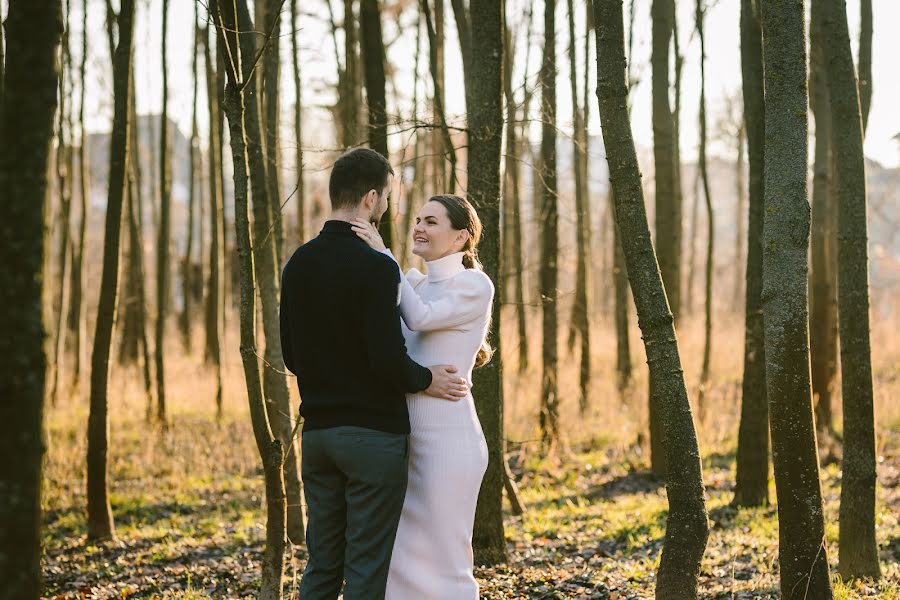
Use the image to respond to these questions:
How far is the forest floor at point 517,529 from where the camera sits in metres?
5.64

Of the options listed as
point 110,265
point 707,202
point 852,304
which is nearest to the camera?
point 852,304

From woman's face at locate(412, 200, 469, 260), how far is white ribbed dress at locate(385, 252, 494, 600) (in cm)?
15

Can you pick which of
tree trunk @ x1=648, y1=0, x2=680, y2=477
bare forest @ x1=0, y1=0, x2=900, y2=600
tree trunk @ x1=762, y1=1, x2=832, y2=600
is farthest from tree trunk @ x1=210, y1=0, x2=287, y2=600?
tree trunk @ x1=648, y1=0, x2=680, y2=477

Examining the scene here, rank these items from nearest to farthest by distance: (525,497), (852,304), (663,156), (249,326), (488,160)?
(249,326) < (852,304) < (488,160) < (663,156) < (525,497)

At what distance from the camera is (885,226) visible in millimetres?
74812

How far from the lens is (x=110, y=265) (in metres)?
7.02

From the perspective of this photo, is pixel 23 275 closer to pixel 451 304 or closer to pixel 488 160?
pixel 451 304

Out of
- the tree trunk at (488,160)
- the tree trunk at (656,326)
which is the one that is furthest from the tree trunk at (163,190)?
the tree trunk at (656,326)

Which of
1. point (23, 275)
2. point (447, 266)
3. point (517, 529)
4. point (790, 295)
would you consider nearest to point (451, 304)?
point (447, 266)

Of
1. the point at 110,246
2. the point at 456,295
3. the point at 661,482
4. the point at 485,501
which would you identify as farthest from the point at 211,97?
the point at 456,295

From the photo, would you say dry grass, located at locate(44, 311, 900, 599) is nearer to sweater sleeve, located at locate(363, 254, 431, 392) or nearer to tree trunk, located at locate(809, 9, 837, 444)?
tree trunk, located at locate(809, 9, 837, 444)

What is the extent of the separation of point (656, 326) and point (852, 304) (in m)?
1.68

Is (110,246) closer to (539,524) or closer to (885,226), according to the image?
(539,524)

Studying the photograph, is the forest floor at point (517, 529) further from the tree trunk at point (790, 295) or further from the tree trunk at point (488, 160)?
the tree trunk at point (488, 160)
